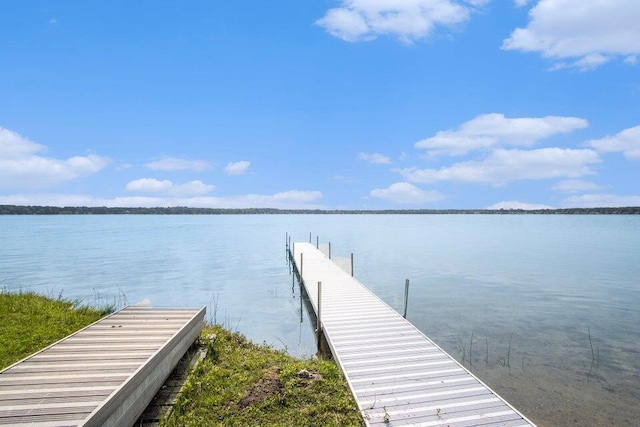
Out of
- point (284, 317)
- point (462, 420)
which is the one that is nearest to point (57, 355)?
point (462, 420)

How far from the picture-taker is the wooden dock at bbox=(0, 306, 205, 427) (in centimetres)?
458

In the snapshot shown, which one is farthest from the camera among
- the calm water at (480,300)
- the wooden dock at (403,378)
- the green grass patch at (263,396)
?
the calm water at (480,300)

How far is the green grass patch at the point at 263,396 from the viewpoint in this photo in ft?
19.8

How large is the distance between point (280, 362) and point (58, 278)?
2385cm

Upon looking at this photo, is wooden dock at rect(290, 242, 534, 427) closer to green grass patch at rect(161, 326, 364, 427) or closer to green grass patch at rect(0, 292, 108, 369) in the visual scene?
green grass patch at rect(161, 326, 364, 427)

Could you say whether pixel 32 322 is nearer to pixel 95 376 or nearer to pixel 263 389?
pixel 95 376

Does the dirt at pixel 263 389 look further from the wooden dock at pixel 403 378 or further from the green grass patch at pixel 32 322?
the green grass patch at pixel 32 322

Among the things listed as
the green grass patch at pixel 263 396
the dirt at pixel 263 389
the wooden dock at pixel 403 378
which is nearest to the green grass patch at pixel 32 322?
the green grass patch at pixel 263 396

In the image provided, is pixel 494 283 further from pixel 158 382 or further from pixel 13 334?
pixel 13 334

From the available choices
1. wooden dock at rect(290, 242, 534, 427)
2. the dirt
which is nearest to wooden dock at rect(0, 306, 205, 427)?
the dirt

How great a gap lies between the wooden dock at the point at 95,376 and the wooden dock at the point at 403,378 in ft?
11.3

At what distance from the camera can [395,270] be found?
94.9ft

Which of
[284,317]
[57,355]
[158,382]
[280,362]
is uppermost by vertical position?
[57,355]

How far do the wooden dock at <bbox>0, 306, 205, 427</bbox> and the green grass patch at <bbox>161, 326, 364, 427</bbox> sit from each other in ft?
2.29
